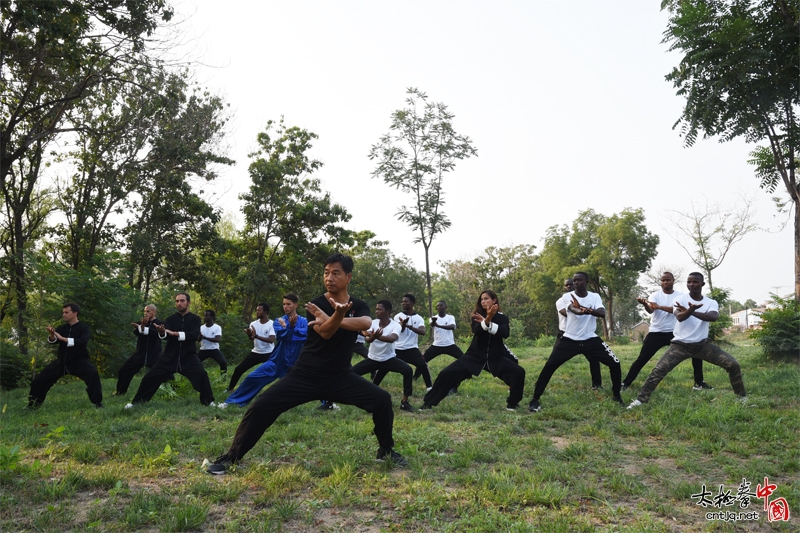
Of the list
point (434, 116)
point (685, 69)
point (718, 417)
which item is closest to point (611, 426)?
point (718, 417)

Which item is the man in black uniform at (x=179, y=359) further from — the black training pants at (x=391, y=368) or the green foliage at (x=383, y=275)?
the green foliage at (x=383, y=275)

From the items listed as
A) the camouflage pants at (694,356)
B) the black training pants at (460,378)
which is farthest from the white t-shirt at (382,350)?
the camouflage pants at (694,356)

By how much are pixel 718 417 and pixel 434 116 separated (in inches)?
557

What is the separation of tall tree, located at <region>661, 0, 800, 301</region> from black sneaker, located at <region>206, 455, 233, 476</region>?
1385 cm

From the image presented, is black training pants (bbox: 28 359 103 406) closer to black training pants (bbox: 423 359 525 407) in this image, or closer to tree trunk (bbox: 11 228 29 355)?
tree trunk (bbox: 11 228 29 355)

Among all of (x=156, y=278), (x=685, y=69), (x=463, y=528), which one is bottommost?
(x=463, y=528)

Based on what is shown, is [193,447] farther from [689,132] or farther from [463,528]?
[689,132]

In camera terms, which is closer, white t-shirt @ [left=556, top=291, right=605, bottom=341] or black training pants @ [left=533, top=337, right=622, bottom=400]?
black training pants @ [left=533, top=337, right=622, bottom=400]

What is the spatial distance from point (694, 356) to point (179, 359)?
8.14 m

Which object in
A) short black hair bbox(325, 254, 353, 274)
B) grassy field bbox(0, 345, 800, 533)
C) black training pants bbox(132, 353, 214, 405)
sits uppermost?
short black hair bbox(325, 254, 353, 274)

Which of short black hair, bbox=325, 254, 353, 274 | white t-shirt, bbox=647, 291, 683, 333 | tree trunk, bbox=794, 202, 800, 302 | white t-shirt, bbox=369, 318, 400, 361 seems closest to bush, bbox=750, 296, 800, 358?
tree trunk, bbox=794, 202, 800, 302

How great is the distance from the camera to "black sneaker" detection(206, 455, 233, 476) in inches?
195

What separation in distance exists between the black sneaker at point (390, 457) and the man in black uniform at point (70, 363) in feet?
19.3

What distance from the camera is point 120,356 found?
47.5ft
